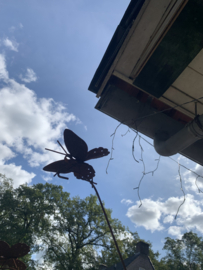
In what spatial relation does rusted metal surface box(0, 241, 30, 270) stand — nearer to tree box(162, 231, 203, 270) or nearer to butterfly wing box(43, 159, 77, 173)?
butterfly wing box(43, 159, 77, 173)

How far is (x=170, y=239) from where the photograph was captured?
93.6 feet

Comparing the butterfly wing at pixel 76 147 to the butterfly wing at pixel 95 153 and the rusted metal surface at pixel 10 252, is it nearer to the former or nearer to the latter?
the butterfly wing at pixel 95 153

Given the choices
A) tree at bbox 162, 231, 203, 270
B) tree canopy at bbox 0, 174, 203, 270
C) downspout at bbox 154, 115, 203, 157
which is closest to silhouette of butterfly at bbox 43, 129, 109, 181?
downspout at bbox 154, 115, 203, 157

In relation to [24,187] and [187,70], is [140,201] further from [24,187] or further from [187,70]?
[24,187]

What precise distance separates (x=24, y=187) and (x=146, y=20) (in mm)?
22319

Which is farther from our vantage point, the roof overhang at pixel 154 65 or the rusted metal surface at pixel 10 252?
the rusted metal surface at pixel 10 252

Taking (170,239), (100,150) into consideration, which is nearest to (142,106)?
(100,150)

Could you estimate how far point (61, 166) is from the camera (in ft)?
6.86

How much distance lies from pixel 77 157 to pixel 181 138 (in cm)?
161

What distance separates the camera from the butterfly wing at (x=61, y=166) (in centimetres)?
204

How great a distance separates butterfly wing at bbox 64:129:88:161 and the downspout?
4.89 ft

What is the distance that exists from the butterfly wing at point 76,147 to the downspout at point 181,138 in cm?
149

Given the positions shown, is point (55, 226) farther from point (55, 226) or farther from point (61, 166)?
point (61, 166)

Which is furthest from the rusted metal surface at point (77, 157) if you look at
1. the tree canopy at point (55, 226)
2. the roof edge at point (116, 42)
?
the tree canopy at point (55, 226)
